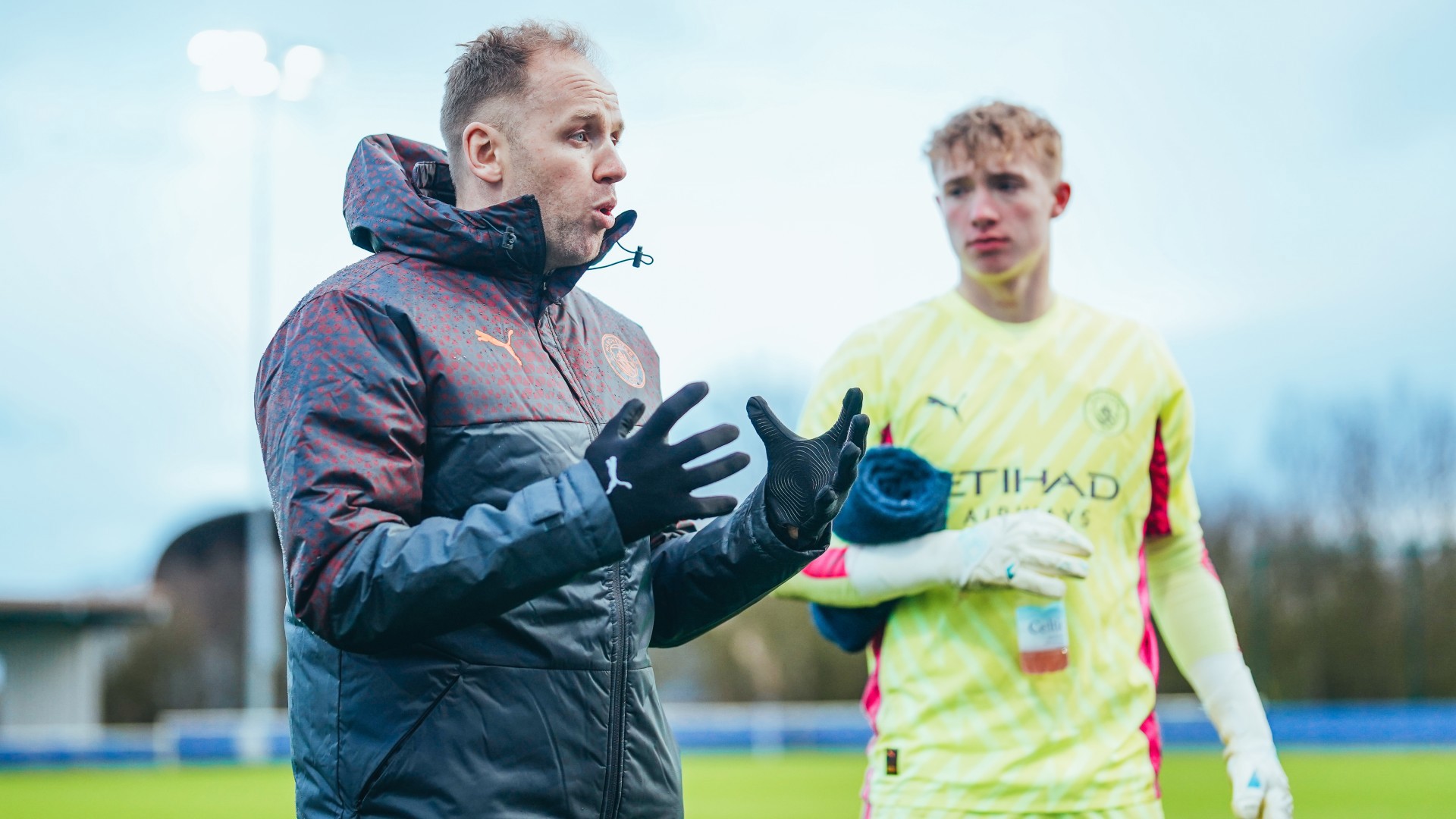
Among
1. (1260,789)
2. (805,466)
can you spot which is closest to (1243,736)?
(1260,789)

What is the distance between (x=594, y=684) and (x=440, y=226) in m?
0.79

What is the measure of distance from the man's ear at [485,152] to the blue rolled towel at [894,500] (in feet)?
4.08

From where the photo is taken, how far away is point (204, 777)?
20.5m

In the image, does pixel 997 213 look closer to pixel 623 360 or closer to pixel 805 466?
pixel 623 360

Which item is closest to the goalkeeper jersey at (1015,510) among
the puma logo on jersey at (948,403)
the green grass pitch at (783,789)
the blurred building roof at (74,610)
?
the puma logo on jersey at (948,403)

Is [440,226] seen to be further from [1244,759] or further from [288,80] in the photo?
[288,80]

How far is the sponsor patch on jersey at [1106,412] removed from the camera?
11.8 feet

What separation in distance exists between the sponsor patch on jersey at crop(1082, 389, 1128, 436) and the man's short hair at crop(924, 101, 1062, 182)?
0.61 metres

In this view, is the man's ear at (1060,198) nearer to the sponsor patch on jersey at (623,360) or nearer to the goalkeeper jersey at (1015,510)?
the goalkeeper jersey at (1015,510)

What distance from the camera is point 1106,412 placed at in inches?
142

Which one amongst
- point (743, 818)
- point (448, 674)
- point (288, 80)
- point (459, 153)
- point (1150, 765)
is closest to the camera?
point (448, 674)

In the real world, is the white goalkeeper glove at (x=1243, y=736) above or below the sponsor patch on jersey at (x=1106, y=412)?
below

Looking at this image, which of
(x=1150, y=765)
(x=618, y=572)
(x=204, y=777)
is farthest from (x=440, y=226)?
(x=204, y=777)

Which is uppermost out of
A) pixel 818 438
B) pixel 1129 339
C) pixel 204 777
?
pixel 1129 339
